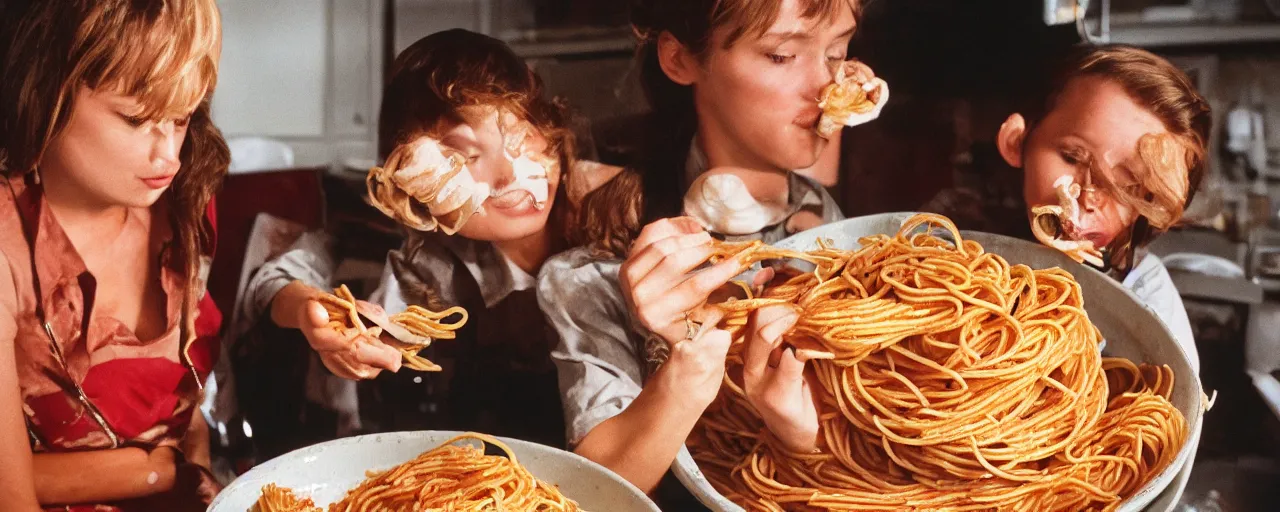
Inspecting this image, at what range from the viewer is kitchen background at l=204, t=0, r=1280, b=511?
84.3 inches

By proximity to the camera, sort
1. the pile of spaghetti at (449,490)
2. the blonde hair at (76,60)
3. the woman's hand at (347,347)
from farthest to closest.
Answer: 1. the woman's hand at (347,347)
2. the blonde hair at (76,60)
3. the pile of spaghetti at (449,490)

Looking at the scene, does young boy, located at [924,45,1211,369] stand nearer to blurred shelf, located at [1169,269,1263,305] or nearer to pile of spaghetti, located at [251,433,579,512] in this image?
blurred shelf, located at [1169,269,1263,305]

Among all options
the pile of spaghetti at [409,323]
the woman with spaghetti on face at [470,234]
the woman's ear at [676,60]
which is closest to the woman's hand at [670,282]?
the woman with spaghetti on face at [470,234]

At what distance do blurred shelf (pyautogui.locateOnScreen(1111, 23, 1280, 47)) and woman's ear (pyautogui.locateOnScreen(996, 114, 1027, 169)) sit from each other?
0.25 meters

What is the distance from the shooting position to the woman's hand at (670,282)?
207cm

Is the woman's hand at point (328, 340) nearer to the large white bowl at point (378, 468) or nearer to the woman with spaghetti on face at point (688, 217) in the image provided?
the large white bowl at point (378, 468)

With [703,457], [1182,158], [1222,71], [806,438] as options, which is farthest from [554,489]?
[1222,71]

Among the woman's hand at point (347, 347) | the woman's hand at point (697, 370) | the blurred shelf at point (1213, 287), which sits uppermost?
the blurred shelf at point (1213, 287)

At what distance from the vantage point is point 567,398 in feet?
7.35

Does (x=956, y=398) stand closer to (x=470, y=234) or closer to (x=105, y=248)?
(x=470, y=234)

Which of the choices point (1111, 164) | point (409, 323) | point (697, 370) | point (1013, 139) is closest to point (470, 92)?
point (409, 323)

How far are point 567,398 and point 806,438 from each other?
534 mm

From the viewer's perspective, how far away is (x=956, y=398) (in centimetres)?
196

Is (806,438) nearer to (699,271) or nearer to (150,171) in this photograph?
(699,271)
